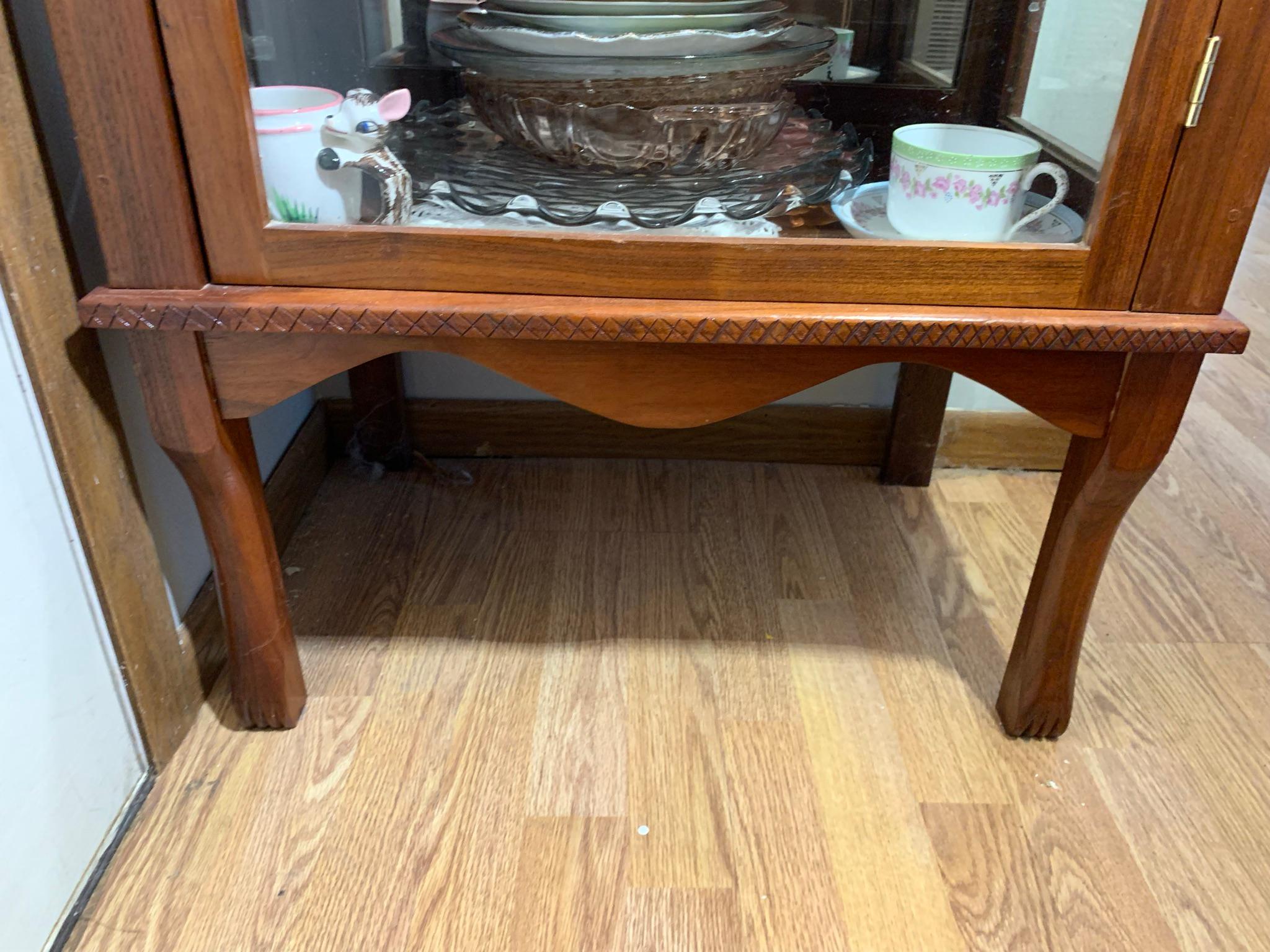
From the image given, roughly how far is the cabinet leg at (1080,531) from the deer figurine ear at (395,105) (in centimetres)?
54

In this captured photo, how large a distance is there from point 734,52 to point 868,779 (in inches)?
22.7

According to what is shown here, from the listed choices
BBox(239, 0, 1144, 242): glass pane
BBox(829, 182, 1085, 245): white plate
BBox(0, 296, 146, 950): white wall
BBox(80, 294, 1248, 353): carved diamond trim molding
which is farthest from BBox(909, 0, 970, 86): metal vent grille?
BBox(0, 296, 146, 950): white wall

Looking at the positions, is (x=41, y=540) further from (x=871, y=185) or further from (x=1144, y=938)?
(x=1144, y=938)

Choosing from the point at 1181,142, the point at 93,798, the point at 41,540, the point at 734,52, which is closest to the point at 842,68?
the point at 734,52

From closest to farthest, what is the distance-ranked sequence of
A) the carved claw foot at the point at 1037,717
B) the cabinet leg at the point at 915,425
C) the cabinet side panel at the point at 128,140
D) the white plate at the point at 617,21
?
1. the cabinet side panel at the point at 128,140
2. the white plate at the point at 617,21
3. the carved claw foot at the point at 1037,717
4. the cabinet leg at the point at 915,425

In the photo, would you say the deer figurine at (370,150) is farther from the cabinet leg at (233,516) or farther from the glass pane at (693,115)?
the cabinet leg at (233,516)

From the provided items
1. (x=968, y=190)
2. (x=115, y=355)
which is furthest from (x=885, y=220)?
(x=115, y=355)

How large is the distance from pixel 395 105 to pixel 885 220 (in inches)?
14.0

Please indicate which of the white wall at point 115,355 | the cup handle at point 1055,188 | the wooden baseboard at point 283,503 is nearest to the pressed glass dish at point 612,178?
the cup handle at point 1055,188

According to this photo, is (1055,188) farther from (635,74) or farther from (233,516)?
(233,516)

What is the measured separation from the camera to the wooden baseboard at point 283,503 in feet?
2.79

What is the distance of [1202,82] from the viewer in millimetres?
568

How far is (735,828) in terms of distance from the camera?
0.75 metres

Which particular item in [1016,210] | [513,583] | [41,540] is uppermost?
[1016,210]
